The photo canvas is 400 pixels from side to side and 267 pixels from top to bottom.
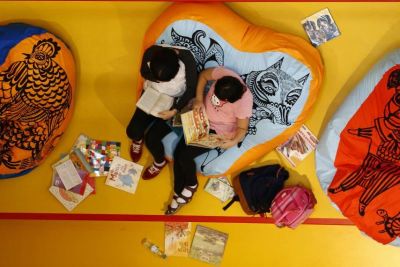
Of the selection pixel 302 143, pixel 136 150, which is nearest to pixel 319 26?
pixel 302 143

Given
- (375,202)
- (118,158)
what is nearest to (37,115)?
(118,158)

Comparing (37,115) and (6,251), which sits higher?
(37,115)

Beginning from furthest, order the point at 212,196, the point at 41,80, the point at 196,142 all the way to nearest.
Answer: the point at 212,196 < the point at 41,80 < the point at 196,142

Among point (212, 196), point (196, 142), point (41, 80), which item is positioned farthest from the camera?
point (212, 196)

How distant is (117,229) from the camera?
10.1 feet

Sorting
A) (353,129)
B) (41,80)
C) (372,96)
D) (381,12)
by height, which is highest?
(381,12)

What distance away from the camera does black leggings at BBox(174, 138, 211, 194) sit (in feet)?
9.17

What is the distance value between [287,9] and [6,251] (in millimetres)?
2664

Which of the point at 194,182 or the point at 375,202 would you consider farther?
the point at 194,182

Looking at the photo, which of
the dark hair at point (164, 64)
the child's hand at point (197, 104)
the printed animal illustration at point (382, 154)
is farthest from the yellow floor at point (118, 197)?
the dark hair at point (164, 64)

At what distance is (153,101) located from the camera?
2549mm

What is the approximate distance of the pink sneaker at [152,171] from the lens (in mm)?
2984

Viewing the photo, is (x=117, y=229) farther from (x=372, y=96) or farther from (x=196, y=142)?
(x=372, y=96)

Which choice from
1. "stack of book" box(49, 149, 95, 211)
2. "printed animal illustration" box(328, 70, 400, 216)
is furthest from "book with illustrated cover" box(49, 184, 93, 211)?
"printed animal illustration" box(328, 70, 400, 216)
